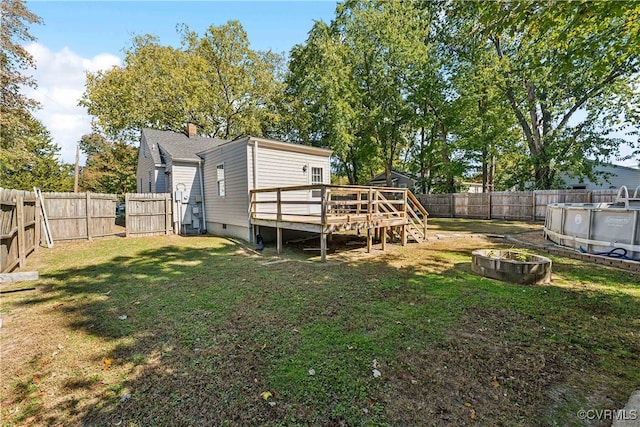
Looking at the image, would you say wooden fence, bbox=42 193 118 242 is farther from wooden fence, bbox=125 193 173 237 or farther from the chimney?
the chimney

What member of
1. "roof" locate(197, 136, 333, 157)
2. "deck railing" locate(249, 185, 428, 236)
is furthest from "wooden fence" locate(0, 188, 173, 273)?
"deck railing" locate(249, 185, 428, 236)

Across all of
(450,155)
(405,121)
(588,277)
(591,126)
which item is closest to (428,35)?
(405,121)

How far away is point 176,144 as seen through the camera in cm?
1531

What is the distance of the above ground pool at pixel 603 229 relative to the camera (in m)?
6.95

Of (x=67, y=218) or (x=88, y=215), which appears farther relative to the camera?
(x=88, y=215)

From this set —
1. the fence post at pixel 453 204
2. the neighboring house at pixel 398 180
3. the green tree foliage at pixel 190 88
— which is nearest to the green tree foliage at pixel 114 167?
the green tree foliage at pixel 190 88

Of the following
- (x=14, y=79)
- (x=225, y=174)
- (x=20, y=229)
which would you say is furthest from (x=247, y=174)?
(x=14, y=79)

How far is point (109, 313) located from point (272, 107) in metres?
23.6

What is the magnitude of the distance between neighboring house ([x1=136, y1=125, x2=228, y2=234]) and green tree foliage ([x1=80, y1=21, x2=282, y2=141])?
20.0ft

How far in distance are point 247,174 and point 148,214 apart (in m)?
5.82

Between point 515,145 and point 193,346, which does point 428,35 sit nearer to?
point 515,145

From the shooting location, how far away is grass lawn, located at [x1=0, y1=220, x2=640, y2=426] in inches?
95.1

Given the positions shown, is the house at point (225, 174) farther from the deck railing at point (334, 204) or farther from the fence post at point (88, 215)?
the fence post at point (88, 215)

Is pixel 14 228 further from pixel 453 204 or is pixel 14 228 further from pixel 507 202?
pixel 453 204
